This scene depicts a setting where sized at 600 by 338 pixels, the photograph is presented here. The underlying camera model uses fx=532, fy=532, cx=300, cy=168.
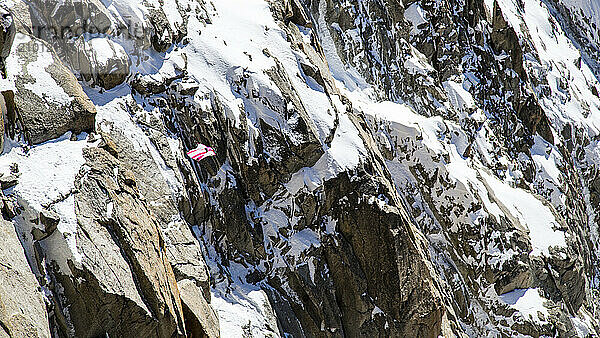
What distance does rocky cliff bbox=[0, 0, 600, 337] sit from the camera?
10.6 m

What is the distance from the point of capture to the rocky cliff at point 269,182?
10555mm

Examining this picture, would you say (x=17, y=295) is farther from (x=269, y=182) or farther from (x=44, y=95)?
Result: (x=269, y=182)

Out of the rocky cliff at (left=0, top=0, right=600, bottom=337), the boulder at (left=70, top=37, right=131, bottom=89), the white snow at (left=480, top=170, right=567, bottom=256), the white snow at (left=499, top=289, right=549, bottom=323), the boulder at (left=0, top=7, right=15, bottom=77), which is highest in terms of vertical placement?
the boulder at (left=0, top=7, right=15, bottom=77)

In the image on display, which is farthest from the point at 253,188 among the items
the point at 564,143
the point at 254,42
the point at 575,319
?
the point at 564,143

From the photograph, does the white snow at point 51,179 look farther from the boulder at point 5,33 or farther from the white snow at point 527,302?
the white snow at point 527,302

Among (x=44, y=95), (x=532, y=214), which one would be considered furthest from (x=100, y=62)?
(x=532, y=214)

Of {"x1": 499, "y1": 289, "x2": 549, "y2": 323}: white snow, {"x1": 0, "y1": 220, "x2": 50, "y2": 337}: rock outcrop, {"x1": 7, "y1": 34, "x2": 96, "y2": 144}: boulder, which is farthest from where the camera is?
{"x1": 499, "y1": 289, "x2": 549, "y2": 323}: white snow

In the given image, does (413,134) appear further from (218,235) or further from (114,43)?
(114,43)

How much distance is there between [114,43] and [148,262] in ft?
24.5

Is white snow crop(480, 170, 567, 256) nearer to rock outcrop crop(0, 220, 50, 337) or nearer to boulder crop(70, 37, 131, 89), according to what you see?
boulder crop(70, 37, 131, 89)

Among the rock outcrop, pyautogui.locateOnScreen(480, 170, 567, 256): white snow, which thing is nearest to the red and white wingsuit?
the rock outcrop

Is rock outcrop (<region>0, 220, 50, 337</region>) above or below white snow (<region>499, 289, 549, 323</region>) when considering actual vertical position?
above

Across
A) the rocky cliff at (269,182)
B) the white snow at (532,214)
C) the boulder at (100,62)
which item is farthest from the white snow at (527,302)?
the boulder at (100,62)

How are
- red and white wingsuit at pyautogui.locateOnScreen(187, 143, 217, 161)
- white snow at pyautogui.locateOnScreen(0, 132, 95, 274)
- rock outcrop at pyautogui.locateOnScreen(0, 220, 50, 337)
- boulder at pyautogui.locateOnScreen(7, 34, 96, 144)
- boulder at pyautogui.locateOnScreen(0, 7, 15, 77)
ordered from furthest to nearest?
1. red and white wingsuit at pyautogui.locateOnScreen(187, 143, 217, 161)
2. boulder at pyautogui.locateOnScreen(7, 34, 96, 144)
3. boulder at pyautogui.locateOnScreen(0, 7, 15, 77)
4. white snow at pyautogui.locateOnScreen(0, 132, 95, 274)
5. rock outcrop at pyautogui.locateOnScreen(0, 220, 50, 337)
